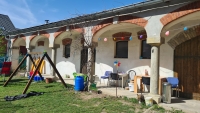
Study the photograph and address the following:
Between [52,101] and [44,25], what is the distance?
21.0 ft

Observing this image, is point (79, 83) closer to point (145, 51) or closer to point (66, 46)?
point (145, 51)

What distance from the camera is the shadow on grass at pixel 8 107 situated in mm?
4609

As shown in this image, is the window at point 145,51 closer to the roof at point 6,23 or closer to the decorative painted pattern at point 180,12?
the decorative painted pattern at point 180,12

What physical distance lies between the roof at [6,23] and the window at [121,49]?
14.6 m

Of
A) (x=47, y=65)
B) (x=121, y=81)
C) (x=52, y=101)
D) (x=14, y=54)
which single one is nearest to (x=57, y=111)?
(x=52, y=101)

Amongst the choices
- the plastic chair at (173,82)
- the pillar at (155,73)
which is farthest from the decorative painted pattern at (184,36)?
the pillar at (155,73)

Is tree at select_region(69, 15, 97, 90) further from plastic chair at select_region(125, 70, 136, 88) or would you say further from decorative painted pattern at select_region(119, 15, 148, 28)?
plastic chair at select_region(125, 70, 136, 88)

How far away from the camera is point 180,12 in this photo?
5.25 meters

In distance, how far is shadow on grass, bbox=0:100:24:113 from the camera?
4.61 metres

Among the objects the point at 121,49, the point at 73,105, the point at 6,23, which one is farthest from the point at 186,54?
the point at 6,23

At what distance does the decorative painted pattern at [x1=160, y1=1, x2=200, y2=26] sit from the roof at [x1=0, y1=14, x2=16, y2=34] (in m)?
17.8

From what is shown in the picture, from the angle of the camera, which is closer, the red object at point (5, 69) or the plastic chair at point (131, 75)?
the plastic chair at point (131, 75)

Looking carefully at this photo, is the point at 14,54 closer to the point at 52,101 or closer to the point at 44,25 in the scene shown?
the point at 44,25

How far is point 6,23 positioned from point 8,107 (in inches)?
674
